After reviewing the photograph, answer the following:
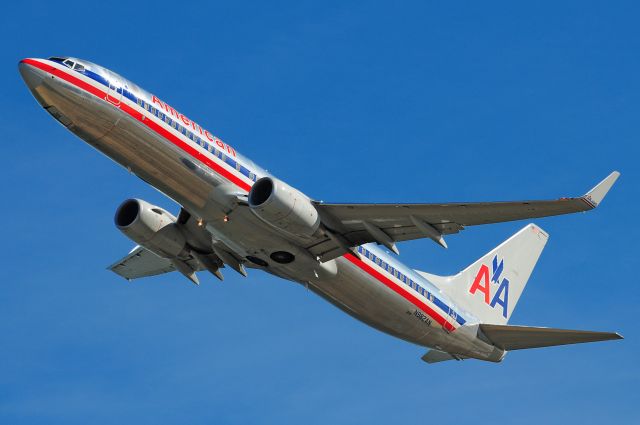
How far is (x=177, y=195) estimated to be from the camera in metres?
46.4

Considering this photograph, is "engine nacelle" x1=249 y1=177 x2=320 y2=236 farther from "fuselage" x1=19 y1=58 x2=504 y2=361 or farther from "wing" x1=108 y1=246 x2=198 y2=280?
"wing" x1=108 y1=246 x2=198 y2=280

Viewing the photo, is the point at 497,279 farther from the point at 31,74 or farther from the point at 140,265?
the point at 31,74

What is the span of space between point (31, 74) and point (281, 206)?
10.5 m

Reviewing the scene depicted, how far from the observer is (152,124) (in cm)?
4503

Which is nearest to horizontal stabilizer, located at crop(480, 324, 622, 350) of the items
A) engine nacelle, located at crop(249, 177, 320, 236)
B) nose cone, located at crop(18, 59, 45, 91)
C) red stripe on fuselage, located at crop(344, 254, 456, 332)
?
red stripe on fuselage, located at crop(344, 254, 456, 332)

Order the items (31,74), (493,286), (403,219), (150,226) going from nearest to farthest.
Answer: (31,74), (403,219), (150,226), (493,286)

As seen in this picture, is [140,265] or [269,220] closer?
[269,220]

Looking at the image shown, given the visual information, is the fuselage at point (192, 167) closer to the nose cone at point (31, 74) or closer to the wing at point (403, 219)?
the nose cone at point (31, 74)

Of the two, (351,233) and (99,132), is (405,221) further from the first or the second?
(99,132)

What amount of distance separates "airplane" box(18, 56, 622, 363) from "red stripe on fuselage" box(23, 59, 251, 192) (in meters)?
0.04

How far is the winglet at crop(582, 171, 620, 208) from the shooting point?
133 feet

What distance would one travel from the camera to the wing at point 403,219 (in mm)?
43438

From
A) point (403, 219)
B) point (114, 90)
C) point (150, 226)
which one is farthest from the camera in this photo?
point (150, 226)

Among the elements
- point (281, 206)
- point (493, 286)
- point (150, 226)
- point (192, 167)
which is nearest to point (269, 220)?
point (281, 206)
